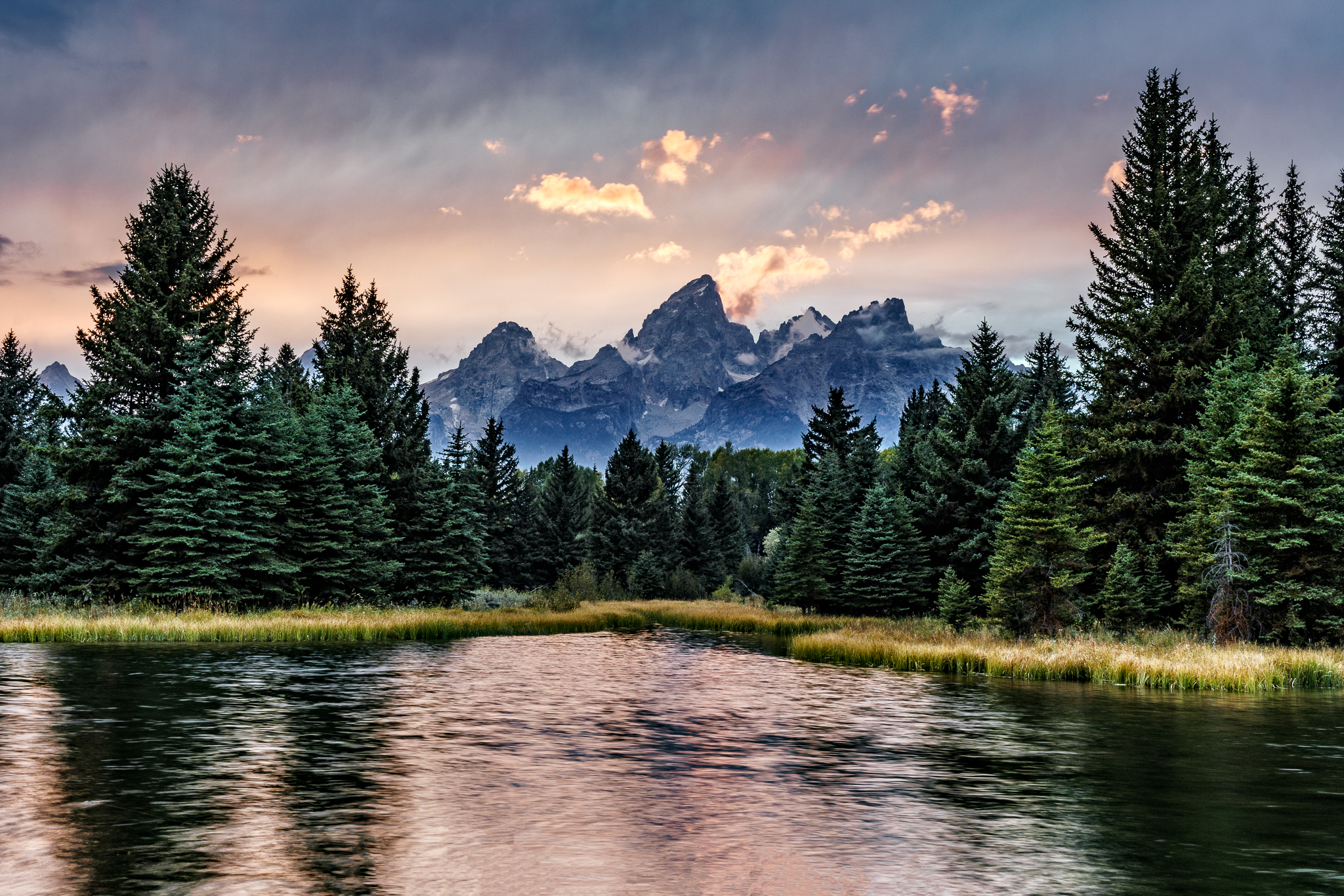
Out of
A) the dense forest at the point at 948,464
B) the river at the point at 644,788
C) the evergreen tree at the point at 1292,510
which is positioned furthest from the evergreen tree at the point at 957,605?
the river at the point at 644,788

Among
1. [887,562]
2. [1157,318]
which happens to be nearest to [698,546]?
[887,562]

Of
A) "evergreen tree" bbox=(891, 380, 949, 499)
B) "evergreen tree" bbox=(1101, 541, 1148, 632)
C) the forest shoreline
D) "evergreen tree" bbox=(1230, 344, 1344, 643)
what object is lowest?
the forest shoreline

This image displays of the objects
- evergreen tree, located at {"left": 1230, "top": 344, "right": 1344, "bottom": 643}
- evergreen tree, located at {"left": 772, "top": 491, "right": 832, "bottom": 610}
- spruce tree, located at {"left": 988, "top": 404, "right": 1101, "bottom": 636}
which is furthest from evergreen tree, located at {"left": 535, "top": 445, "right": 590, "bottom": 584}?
evergreen tree, located at {"left": 1230, "top": 344, "right": 1344, "bottom": 643}

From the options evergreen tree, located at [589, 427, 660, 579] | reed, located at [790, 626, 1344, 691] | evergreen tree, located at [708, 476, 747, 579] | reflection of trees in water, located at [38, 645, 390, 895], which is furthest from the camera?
evergreen tree, located at [708, 476, 747, 579]

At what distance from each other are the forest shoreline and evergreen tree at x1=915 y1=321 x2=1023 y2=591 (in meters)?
6.70

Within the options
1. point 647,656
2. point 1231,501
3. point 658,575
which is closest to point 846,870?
point 647,656

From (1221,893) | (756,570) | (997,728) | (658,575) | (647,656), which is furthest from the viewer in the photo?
(756,570)

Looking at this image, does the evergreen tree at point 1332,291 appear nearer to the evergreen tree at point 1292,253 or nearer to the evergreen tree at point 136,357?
the evergreen tree at point 1292,253

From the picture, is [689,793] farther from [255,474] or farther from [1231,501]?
[255,474]

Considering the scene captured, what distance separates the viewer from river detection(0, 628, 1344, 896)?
30.7 ft

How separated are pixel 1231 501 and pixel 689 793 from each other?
2752 cm

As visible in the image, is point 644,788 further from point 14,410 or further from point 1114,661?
point 14,410

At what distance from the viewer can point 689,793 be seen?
13070 millimetres

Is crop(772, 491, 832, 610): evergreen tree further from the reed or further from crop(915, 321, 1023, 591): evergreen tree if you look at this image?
the reed
